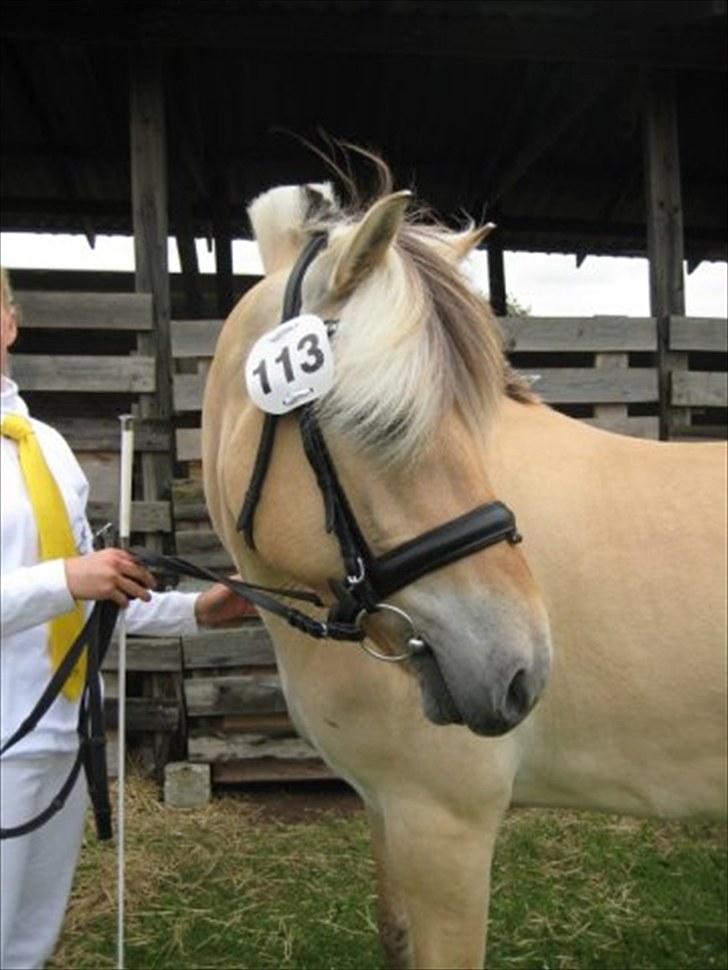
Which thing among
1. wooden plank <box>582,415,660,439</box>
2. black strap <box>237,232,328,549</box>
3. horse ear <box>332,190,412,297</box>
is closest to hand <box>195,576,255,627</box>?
black strap <box>237,232,328,549</box>

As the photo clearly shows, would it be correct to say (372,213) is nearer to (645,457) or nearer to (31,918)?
(645,457)

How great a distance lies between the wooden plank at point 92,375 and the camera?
15.2 ft

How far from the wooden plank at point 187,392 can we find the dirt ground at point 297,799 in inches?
76.2

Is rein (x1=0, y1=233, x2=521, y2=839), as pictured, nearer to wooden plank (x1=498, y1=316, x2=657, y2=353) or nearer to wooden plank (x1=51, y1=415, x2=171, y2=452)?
wooden plank (x1=51, y1=415, x2=171, y2=452)

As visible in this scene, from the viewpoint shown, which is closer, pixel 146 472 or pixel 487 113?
Result: pixel 146 472

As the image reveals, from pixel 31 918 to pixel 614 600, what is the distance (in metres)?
1.52

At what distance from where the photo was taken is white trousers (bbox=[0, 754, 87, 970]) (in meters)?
1.92

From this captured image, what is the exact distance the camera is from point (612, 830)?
434 cm

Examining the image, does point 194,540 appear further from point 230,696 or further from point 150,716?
point 150,716

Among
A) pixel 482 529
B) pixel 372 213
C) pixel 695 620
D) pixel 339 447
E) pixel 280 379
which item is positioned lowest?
pixel 695 620

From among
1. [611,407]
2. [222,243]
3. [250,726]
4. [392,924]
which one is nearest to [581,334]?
[611,407]

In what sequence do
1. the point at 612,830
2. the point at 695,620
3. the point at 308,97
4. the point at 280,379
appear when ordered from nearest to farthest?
1. the point at 280,379
2. the point at 695,620
3. the point at 612,830
4. the point at 308,97

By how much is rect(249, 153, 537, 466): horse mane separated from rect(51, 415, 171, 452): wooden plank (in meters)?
3.16

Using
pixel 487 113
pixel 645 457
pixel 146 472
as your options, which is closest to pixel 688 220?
pixel 487 113
